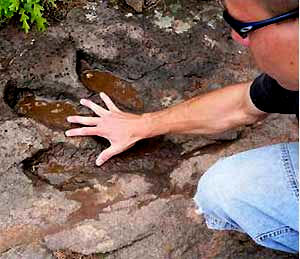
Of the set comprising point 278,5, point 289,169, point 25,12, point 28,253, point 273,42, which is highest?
point 278,5

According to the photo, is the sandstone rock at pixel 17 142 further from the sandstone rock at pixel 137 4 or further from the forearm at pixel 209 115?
the sandstone rock at pixel 137 4

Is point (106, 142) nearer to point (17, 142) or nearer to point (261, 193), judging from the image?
point (17, 142)

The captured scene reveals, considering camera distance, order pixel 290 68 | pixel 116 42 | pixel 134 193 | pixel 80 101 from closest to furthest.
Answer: pixel 290 68, pixel 134 193, pixel 80 101, pixel 116 42

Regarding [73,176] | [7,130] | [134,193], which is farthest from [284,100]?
[7,130]

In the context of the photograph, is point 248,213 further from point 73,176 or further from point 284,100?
point 73,176

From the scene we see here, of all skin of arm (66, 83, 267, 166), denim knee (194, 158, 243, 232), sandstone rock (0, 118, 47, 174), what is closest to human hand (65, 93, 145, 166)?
skin of arm (66, 83, 267, 166)

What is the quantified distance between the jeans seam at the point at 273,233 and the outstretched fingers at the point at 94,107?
79cm

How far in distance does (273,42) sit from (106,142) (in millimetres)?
1110

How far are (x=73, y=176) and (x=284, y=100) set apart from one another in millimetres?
855

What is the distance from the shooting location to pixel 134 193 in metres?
2.79

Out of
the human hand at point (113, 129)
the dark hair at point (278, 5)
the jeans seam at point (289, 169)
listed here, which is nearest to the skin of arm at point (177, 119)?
the human hand at point (113, 129)

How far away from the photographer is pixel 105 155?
2855 mm

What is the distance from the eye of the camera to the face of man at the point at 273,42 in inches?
→ 74.8

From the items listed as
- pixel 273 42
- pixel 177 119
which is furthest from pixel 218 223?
pixel 273 42
